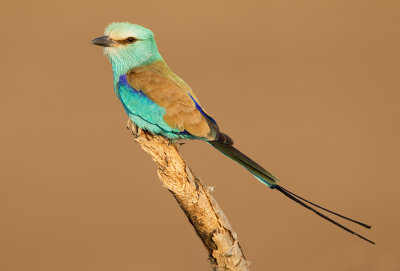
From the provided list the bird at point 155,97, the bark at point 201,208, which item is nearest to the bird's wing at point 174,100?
the bird at point 155,97

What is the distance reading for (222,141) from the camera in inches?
84.0

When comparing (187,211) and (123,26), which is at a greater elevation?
(123,26)

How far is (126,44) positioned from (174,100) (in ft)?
1.46

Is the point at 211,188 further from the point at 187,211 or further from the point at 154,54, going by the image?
the point at 154,54

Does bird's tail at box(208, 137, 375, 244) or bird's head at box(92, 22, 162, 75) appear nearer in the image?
bird's tail at box(208, 137, 375, 244)

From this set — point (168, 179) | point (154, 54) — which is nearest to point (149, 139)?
point (168, 179)

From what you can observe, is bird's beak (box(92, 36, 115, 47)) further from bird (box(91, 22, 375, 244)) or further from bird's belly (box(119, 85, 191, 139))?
bird's belly (box(119, 85, 191, 139))

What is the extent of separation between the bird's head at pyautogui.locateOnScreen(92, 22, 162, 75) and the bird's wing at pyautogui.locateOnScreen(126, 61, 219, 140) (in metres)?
0.09

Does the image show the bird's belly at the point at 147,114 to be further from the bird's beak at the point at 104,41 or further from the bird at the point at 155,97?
the bird's beak at the point at 104,41

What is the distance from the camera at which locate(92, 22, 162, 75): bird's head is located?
2455 millimetres

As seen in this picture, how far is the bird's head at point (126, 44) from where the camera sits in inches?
96.7

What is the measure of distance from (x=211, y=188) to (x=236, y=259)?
0.32 m

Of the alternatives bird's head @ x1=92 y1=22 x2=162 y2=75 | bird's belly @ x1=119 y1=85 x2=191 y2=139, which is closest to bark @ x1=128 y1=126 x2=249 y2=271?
bird's belly @ x1=119 y1=85 x2=191 y2=139

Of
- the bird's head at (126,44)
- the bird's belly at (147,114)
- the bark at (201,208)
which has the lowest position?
the bark at (201,208)
